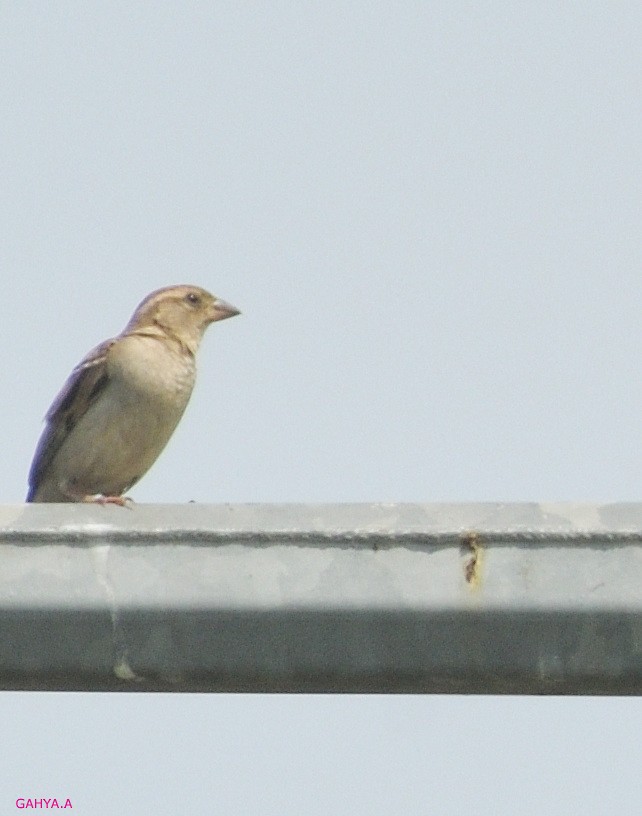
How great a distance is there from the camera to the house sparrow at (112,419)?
830 centimetres

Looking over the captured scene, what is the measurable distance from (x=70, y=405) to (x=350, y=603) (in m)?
5.61

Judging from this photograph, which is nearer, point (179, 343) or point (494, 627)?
point (494, 627)

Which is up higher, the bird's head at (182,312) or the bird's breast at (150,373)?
the bird's head at (182,312)

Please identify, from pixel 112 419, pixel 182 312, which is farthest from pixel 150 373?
pixel 182 312

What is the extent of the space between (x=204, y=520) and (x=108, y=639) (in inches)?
11.6

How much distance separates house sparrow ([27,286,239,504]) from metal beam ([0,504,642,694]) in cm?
501

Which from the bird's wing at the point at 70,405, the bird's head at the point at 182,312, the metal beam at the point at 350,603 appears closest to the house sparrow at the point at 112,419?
the bird's wing at the point at 70,405

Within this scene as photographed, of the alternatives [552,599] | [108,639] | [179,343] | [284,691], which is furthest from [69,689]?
[179,343]

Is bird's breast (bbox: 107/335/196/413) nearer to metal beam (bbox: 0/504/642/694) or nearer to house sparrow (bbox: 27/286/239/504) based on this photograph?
house sparrow (bbox: 27/286/239/504)

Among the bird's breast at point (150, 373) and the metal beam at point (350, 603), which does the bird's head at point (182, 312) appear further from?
the metal beam at point (350, 603)

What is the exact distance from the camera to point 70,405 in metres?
8.52

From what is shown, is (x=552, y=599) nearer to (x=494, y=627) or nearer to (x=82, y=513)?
(x=494, y=627)

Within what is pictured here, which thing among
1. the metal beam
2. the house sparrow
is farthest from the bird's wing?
the metal beam

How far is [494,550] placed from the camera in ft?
10.2
